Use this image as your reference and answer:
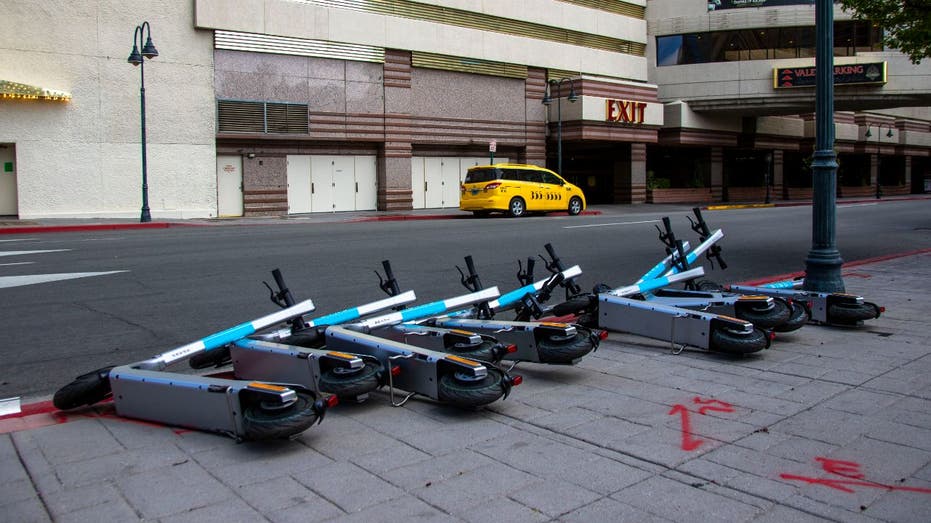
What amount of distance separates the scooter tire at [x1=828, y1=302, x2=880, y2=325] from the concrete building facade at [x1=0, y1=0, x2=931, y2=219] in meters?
23.0

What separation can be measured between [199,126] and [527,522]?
25859 mm

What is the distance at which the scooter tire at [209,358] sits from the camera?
220 inches

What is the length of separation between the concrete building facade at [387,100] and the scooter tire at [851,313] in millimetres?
23046

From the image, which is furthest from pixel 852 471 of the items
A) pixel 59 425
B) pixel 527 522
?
pixel 59 425

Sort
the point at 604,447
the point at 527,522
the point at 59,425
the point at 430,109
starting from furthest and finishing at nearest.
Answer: the point at 430,109
the point at 59,425
the point at 604,447
the point at 527,522

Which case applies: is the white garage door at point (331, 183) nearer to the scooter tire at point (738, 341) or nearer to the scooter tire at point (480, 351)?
the scooter tire at point (738, 341)

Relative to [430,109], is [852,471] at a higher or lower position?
lower

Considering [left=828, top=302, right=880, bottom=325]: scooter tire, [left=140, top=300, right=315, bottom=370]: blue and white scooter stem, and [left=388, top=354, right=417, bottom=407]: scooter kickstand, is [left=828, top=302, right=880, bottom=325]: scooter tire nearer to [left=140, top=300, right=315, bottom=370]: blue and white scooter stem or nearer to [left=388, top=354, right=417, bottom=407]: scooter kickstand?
[left=388, top=354, right=417, bottom=407]: scooter kickstand

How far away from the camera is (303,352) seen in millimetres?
4980

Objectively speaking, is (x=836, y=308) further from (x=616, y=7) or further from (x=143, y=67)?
(x=616, y=7)

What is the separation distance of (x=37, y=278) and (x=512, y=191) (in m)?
19.0

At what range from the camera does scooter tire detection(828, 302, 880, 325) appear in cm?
727

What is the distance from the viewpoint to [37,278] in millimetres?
10352

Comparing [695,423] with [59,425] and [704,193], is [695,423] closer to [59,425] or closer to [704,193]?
[59,425]
